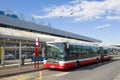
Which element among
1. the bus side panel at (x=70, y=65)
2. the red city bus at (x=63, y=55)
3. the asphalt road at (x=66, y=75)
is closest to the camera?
the asphalt road at (x=66, y=75)

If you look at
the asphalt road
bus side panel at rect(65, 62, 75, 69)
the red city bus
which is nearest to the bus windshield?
the red city bus

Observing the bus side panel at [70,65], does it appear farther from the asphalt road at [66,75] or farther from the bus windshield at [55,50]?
the bus windshield at [55,50]

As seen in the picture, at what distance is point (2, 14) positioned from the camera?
46281 mm

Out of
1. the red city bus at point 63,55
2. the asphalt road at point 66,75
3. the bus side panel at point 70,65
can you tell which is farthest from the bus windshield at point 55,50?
the asphalt road at point 66,75

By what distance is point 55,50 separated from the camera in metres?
20.3

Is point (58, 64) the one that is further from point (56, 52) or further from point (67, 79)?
point (67, 79)

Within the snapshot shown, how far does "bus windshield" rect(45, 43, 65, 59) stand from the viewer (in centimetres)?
1993

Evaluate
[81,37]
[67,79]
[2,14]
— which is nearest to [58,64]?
[67,79]

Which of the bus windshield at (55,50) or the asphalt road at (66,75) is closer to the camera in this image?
the asphalt road at (66,75)

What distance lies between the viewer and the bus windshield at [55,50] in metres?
19.9

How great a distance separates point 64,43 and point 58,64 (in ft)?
6.30

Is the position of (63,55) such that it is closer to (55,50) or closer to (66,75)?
(55,50)

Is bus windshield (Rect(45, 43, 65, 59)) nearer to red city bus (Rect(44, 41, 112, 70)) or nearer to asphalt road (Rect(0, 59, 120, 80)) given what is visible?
red city bus (Rect(44, 41, 112, 70))

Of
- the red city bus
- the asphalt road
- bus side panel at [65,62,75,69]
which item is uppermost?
the red city bus
